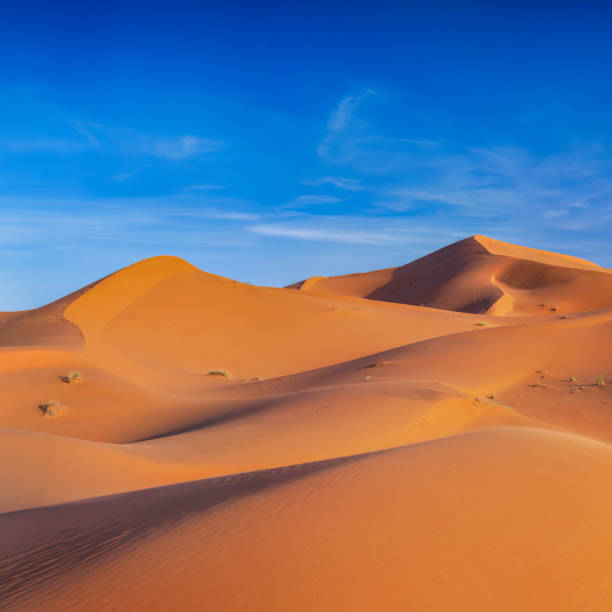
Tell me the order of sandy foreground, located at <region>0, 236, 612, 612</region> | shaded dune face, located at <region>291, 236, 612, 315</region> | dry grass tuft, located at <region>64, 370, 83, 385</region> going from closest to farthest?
sandy foreground, located at <region>0, 236, 612, 612</region> < dry grass tuft, located at <region>64, 370, 83, 385</region> < shaded dune face, located at <region>291, 236, 612, 315</region>

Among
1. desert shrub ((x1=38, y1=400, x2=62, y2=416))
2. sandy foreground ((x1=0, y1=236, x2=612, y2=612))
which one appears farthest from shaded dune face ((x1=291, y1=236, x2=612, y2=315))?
desert shrub ((x1=38, y1=400, x2=62, y2=416))

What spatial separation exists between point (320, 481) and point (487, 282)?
5224 centimetres

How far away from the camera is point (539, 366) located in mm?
16531

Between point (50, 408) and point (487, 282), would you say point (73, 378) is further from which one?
point (487, 282)

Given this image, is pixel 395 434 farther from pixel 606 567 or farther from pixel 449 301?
pixel 449 301

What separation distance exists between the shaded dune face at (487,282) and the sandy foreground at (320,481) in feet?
96.1

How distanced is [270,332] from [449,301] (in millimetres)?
30455

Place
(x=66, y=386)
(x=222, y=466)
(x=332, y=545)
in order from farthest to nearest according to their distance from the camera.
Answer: (x=66, y=386), (x=222, y=466), (x=332, y=545)

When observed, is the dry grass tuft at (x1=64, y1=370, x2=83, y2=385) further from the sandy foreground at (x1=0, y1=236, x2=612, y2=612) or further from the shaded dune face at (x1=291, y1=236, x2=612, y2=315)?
the shaded dune face at (x1=291, y1=236, x2=612, y2=315)

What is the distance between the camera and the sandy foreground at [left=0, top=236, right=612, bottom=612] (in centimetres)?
318

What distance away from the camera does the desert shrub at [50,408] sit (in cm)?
1236

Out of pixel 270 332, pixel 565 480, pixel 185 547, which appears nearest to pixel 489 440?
pixel 565 480

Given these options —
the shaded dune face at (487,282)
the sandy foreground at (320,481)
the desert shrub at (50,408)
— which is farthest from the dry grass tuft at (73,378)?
the shaded dune face at (487,282)

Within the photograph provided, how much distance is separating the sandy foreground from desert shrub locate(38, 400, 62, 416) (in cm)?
6
